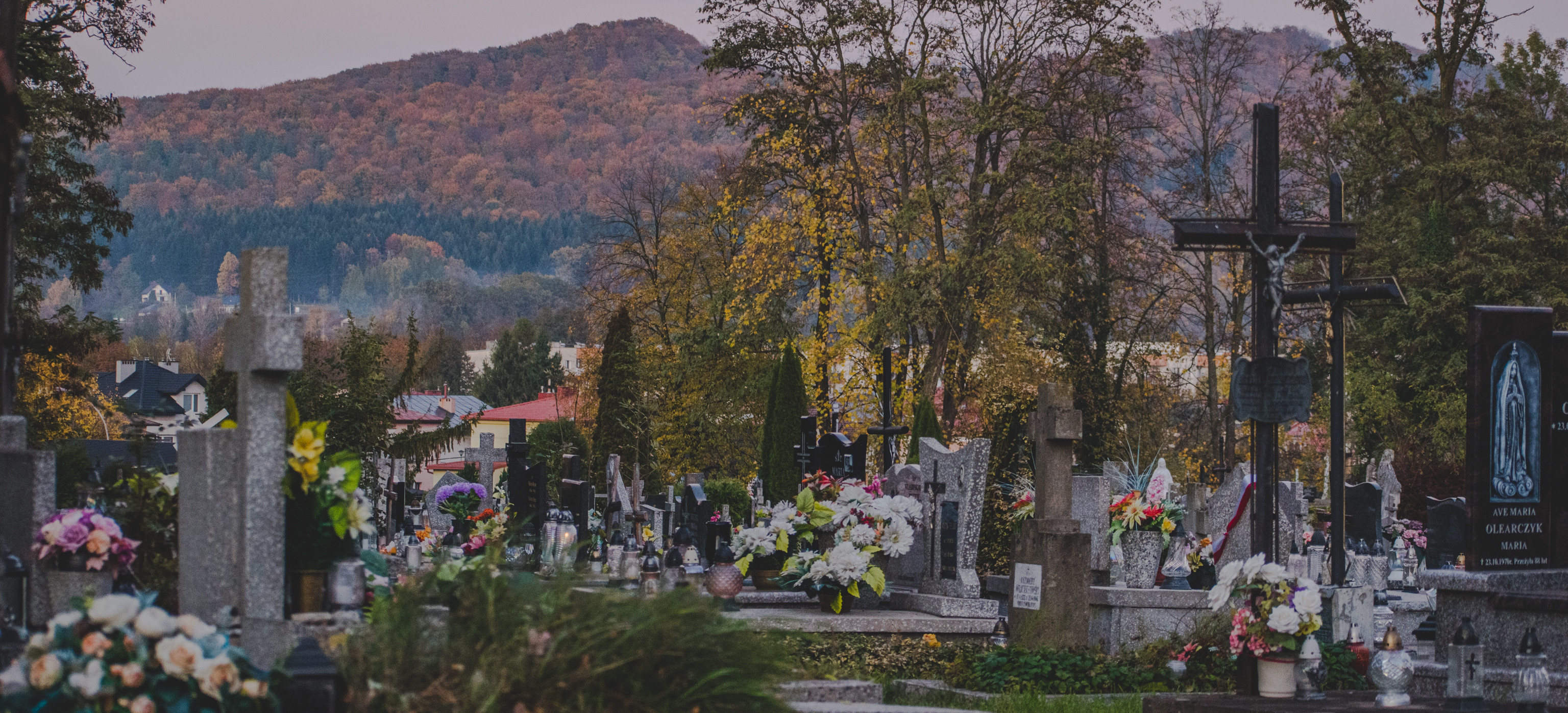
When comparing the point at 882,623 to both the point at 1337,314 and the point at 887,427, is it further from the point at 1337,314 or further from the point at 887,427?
the point at 887,427

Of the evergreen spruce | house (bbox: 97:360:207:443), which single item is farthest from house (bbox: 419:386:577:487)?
the evergreen spruce

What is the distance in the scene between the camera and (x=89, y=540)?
6395 mm

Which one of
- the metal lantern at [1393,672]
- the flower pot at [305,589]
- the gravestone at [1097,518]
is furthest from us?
the gravestone at [1097,518]

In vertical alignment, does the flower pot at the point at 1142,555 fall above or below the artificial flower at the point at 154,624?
below

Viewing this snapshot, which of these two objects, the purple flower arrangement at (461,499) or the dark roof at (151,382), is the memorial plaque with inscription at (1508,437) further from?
the dark roof at (151,382)

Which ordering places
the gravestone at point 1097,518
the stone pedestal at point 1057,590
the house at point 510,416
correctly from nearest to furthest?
the stone pedestal at point 1057,590 → the gravestone at point 1097,518 → the house at point 510,416

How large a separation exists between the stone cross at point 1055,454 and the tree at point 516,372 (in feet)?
235

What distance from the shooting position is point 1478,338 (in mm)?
8422

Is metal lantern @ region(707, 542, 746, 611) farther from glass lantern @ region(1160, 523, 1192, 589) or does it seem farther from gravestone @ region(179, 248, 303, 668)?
gravestone @ region(179, 248, 303, 668)

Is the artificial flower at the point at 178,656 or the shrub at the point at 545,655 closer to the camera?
the artificial flower at the point at 178,656

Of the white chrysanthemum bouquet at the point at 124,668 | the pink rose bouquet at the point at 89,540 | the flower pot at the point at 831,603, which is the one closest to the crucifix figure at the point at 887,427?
the flower pot at the point at 831,603

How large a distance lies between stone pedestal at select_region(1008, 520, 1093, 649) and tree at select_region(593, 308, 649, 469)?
62.4 ft

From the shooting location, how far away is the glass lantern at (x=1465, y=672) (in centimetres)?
700

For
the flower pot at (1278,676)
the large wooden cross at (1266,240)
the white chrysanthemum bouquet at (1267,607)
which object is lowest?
the flower pot at (1278,676)
